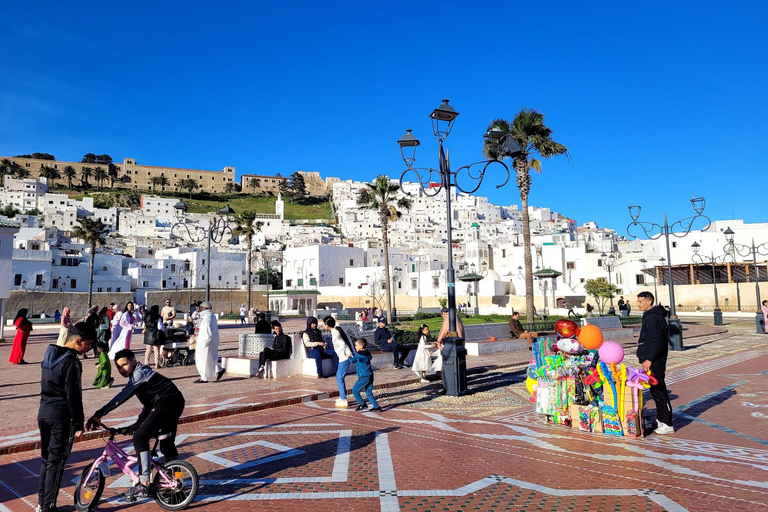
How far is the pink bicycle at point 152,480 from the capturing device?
14.9 feet

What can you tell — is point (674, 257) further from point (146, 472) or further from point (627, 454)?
point (146, 472)

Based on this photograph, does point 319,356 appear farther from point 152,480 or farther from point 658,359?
point 152,480

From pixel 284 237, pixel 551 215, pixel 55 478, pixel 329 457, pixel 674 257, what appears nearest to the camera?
pixel 55 478

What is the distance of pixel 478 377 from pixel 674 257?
54.9 m

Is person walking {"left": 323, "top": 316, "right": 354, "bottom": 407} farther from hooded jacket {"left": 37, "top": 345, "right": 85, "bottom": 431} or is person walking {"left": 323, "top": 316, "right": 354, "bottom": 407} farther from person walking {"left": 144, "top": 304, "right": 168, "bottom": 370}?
person walking {"left": 144, "top": 304, "right": 168, "bottom": 370}

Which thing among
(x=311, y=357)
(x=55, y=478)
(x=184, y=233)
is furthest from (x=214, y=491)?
(x=184, y=233)

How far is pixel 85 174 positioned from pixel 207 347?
15731 cm

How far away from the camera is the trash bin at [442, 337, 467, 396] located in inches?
395

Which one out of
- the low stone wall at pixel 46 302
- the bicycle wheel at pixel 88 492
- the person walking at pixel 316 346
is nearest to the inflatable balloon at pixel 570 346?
the bicycle wheel at pixel 88 492

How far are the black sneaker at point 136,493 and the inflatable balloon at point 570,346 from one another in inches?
219

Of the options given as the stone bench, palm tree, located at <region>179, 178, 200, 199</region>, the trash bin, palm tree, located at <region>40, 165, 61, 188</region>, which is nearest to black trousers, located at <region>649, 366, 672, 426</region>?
the trash bin

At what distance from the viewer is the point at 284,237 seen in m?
105

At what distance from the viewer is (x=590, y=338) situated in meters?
7.55

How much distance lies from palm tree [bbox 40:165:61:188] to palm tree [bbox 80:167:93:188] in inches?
235
